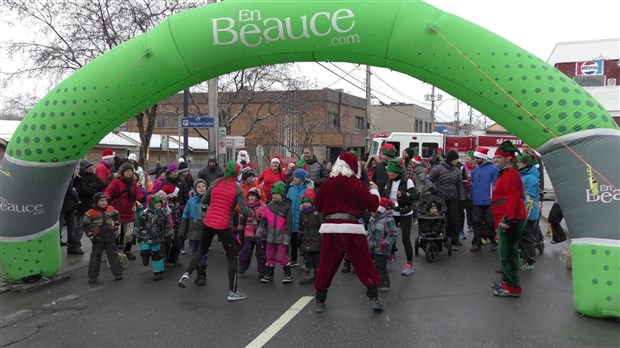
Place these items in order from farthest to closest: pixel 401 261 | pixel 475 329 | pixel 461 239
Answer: pixel 461 239, pixel 401 261, pixel 475 329

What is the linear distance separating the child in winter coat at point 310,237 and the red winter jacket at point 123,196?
3124mm

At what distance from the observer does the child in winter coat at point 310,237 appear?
6.82 meters

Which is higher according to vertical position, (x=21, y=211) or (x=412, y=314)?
(x=21, y=211)

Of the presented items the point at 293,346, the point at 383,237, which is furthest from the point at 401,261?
the point at 293,346

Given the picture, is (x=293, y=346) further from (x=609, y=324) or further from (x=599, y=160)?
(x=599, y=160)

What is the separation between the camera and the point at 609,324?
16.2 ft

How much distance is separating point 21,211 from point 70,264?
1755 millimetres

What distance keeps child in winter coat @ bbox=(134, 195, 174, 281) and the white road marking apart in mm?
2473

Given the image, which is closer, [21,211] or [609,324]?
[609,324]

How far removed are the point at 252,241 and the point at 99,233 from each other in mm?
2253

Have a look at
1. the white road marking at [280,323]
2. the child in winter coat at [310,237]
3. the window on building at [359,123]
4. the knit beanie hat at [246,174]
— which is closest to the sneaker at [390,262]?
the child in winter coat at [310,237]

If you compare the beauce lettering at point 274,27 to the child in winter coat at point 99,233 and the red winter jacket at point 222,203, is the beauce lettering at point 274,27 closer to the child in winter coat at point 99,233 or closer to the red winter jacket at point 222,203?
the red winter jacket at point 222,203

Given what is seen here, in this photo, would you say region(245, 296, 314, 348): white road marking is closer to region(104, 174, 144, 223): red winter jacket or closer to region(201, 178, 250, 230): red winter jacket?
region(201, 178, 250, 230): red winter jacket

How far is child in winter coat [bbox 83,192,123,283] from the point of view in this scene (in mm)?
7004
